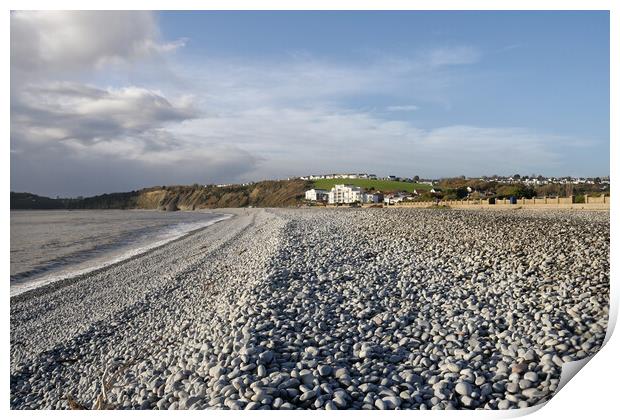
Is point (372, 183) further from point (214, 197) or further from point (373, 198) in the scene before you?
point (373, 198)

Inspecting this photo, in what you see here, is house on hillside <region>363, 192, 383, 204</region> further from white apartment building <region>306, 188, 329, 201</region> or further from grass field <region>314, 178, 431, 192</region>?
grass field <region>314, 178, 431, 192</region>

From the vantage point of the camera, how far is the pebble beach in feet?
11.5

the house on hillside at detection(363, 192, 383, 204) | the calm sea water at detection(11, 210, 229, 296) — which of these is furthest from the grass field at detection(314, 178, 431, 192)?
the calm sea water at detection(11, 210, 229, 296)

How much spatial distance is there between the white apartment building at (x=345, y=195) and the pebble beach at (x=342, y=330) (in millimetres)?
14380

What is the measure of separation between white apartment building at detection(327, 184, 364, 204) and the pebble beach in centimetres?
1438

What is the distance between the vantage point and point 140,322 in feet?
A: 21.1

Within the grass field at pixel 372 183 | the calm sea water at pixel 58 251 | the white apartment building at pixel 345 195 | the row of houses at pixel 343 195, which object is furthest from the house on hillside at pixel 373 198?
the calm sea water at pixel 58 251

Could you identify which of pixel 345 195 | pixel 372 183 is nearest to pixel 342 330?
pixel 372 183

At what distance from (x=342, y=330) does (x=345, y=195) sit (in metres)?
22.0

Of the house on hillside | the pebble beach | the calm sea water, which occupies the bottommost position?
the calm sea water

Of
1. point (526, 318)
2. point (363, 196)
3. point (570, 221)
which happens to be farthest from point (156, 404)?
point (363, 196)

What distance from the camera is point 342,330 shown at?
4.49m

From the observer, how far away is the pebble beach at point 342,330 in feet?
11.5
